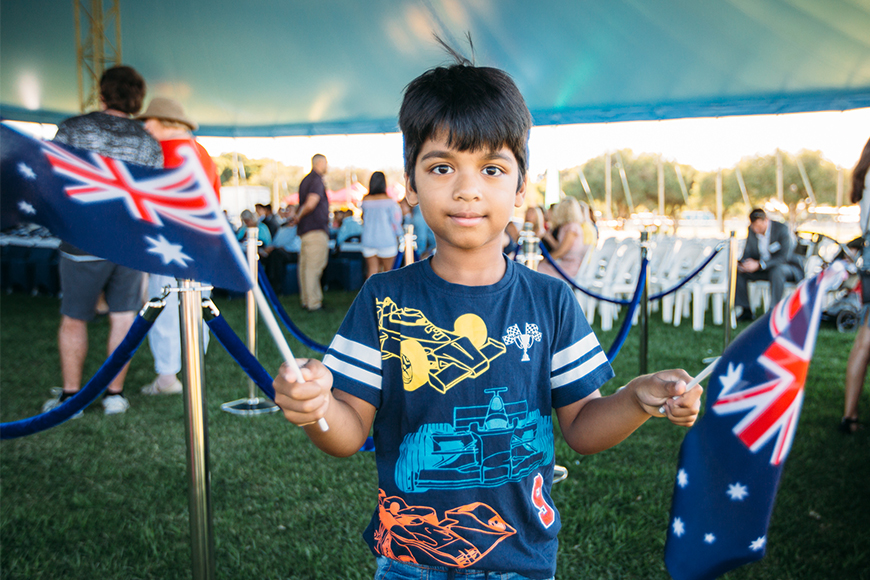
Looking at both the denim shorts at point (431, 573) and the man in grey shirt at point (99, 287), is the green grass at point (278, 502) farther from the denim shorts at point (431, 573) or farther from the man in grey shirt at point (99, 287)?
the denim shorts at point (431, 573)

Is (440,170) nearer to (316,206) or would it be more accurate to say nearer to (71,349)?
(71,349)

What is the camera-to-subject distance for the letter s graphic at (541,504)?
1210 millimetres

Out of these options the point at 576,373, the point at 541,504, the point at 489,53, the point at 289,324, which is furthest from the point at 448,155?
the point at 489,53

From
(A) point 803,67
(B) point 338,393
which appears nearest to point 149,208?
(B) point 338,393

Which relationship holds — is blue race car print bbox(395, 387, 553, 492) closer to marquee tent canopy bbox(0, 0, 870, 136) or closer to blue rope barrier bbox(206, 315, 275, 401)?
blue rope barrier bbox(206, 315, 275, 401)

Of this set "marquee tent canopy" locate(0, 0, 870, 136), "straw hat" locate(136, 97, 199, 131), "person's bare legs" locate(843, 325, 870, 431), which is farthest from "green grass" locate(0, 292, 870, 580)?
"marquee tent canopy" locate(0, 0, 870, 136)

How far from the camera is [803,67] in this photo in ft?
37.0

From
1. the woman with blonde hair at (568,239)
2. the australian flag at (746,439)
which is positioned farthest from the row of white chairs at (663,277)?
the australian flag at (746,439)

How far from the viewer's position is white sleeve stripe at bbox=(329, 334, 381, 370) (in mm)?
1236

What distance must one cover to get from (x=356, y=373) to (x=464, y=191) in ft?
1.39

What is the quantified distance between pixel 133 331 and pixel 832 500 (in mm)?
3160

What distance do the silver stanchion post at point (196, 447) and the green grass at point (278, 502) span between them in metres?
0.72

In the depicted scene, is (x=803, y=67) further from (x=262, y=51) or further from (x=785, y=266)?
(x=262, y=51)

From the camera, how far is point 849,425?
12.3 ft
